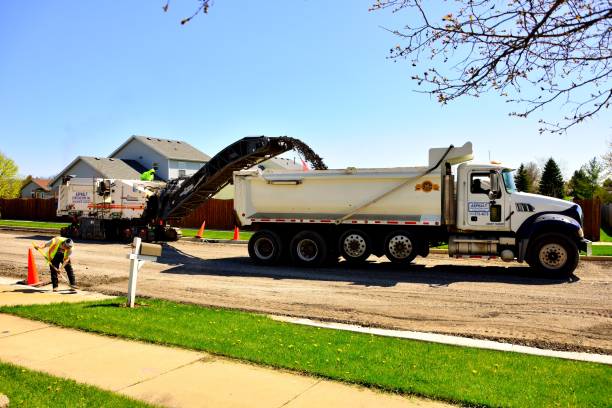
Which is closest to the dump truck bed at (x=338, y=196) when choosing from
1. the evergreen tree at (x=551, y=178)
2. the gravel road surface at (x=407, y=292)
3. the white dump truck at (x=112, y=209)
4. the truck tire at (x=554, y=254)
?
the gravel road surface at (x=407, y=292)

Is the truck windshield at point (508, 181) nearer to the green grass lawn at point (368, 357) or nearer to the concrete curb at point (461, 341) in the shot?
the concrete curb at point (461, 341)

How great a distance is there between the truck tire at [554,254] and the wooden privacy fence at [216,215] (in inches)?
827

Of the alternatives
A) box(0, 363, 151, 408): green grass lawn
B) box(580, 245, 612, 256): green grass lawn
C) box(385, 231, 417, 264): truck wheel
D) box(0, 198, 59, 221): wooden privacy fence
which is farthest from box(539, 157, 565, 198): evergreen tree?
box(0, 363, 151, 408): green grass lawn

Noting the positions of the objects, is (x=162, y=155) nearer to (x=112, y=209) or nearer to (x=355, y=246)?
(x=112, y=209)

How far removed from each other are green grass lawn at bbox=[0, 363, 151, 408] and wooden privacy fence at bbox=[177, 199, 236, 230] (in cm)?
2586

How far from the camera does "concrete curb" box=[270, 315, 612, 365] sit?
6.62 m

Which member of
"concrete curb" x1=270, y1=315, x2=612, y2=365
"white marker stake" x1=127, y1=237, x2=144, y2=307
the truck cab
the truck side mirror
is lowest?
"concrete curb" x1=270, y1=315, x2=612, y2=365

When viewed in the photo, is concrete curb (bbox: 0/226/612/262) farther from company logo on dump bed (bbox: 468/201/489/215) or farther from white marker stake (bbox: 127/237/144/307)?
white marker stake (bbox: 127/237/144/307)

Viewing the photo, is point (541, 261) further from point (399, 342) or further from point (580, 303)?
point (399, 342)

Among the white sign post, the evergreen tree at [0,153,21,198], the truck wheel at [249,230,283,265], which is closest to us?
the white sign post

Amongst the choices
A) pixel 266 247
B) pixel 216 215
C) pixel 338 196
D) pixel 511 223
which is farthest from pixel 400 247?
pixel 216 215

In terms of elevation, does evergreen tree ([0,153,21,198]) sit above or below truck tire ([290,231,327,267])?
above

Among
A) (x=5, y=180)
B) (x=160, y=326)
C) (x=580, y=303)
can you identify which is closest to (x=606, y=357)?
(x=580, y=303)

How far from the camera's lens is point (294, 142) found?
19016 millimetres
